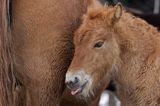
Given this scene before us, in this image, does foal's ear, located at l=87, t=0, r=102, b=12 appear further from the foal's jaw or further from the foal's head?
the foal's jaw

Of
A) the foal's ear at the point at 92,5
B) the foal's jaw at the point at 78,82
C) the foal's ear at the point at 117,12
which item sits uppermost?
the foal's ear at the point at 117,12

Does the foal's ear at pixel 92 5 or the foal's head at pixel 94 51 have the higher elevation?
the foal's ear at pixel 92 5

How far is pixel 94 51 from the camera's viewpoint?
439 cm

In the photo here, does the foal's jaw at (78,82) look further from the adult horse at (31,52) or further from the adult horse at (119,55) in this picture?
the adult horse at (31,52)

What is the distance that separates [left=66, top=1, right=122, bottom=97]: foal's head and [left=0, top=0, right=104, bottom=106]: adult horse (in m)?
0.30

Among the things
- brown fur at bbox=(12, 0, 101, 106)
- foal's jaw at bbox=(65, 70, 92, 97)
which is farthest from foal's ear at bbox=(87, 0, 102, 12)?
foal's jaw at bbox=(65, 70, 92, 97)

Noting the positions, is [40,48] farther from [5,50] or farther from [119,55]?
[119,55]

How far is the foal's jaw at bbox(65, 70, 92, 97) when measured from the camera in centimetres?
424

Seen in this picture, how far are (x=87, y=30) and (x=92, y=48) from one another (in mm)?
143

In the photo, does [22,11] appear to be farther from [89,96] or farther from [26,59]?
[89,96]

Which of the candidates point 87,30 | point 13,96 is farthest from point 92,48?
point 13,96

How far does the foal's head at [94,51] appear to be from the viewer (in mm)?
4328

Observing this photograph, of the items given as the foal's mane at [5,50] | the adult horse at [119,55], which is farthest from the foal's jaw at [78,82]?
the foal's mane at [5,50]

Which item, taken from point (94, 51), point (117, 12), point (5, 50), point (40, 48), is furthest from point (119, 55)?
point (5, 50)
